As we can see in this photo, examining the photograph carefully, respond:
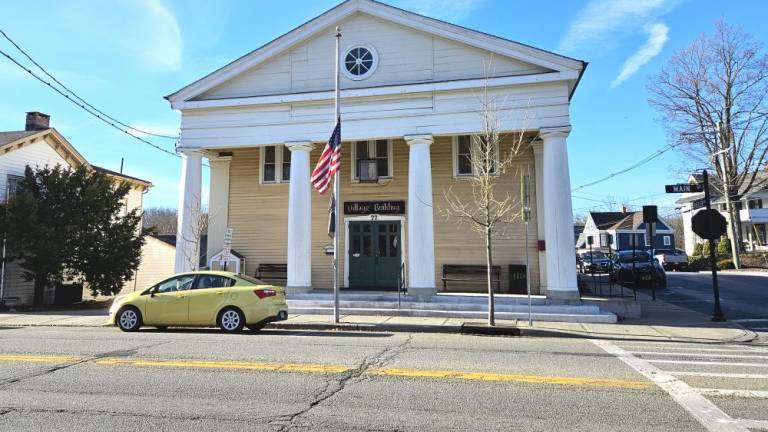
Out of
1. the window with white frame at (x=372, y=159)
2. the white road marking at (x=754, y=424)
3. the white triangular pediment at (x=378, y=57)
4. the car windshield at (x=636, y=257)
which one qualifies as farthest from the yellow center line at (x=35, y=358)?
the car windshield at (x=636, y=257)

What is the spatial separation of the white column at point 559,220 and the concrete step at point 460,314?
0.77 m

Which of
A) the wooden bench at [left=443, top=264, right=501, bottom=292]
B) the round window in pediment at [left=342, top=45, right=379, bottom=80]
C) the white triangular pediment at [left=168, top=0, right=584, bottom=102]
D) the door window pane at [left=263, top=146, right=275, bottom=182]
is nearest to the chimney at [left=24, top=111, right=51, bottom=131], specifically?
the white triangular pediment at [left=168, top=0, right=584, bottom=102]

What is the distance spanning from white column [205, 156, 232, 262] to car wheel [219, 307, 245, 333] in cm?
769

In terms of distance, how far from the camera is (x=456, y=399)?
5.34 metres

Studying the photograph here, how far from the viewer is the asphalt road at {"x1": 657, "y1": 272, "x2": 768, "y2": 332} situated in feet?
44.9

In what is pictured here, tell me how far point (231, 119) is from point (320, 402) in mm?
12320

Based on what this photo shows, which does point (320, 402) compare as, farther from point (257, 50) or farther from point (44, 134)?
point (44, 134)

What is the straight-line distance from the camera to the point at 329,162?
497 inches

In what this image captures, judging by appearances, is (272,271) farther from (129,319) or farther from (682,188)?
(682,188)

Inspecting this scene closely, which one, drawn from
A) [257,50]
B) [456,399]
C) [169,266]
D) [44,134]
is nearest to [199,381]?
[456,399]

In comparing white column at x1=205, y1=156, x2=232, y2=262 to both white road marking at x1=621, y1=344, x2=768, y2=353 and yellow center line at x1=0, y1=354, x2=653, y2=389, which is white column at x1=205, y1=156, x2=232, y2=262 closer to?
yellow center line at x1=0, y1=354, x2=653, y2=389

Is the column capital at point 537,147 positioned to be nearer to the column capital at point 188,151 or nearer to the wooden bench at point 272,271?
the wooden bench at point 272,271

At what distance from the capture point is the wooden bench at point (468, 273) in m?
15.8

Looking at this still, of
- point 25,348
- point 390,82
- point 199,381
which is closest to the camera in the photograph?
point 199,381
